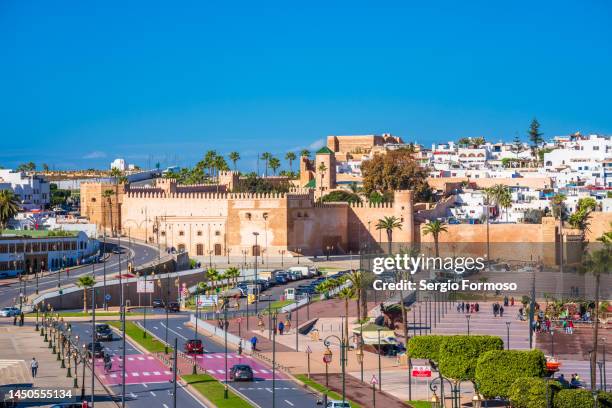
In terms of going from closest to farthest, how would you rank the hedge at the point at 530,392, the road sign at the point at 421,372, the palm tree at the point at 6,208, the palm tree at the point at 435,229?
the hedge at the point at 530,392, the road sign at the point at 421,372, the palm tree at the point at 435,229, the palm tree at the point at 6,208

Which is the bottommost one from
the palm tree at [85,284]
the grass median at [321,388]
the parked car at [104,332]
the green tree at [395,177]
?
the grass median at [321,388]

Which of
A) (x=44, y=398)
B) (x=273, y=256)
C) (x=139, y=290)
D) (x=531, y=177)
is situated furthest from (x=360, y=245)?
(x=44, y=398)

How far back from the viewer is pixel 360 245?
96500mm

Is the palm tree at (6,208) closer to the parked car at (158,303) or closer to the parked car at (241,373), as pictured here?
the parked car at (158,303)

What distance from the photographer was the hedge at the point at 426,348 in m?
48.2

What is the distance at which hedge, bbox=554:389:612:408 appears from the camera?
1483 inches

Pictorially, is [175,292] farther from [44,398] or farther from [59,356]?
[44,398]

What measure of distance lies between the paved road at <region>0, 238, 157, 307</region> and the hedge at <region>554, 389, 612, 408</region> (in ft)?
122

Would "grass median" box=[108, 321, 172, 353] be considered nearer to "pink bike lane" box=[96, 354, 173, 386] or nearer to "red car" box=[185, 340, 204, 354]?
"red car" box=[185, 340, 204, 354]

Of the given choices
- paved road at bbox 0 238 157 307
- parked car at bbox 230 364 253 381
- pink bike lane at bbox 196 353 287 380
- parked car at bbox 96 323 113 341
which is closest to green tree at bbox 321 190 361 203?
paved road at bbox 0 238 157 307

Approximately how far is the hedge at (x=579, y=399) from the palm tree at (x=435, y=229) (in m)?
51.6

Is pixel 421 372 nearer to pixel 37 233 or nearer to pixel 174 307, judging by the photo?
pixel 174 307

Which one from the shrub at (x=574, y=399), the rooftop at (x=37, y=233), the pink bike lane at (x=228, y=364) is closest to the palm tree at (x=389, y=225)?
the rooftop at (x=37, y=233)

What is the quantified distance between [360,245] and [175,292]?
20779mm
